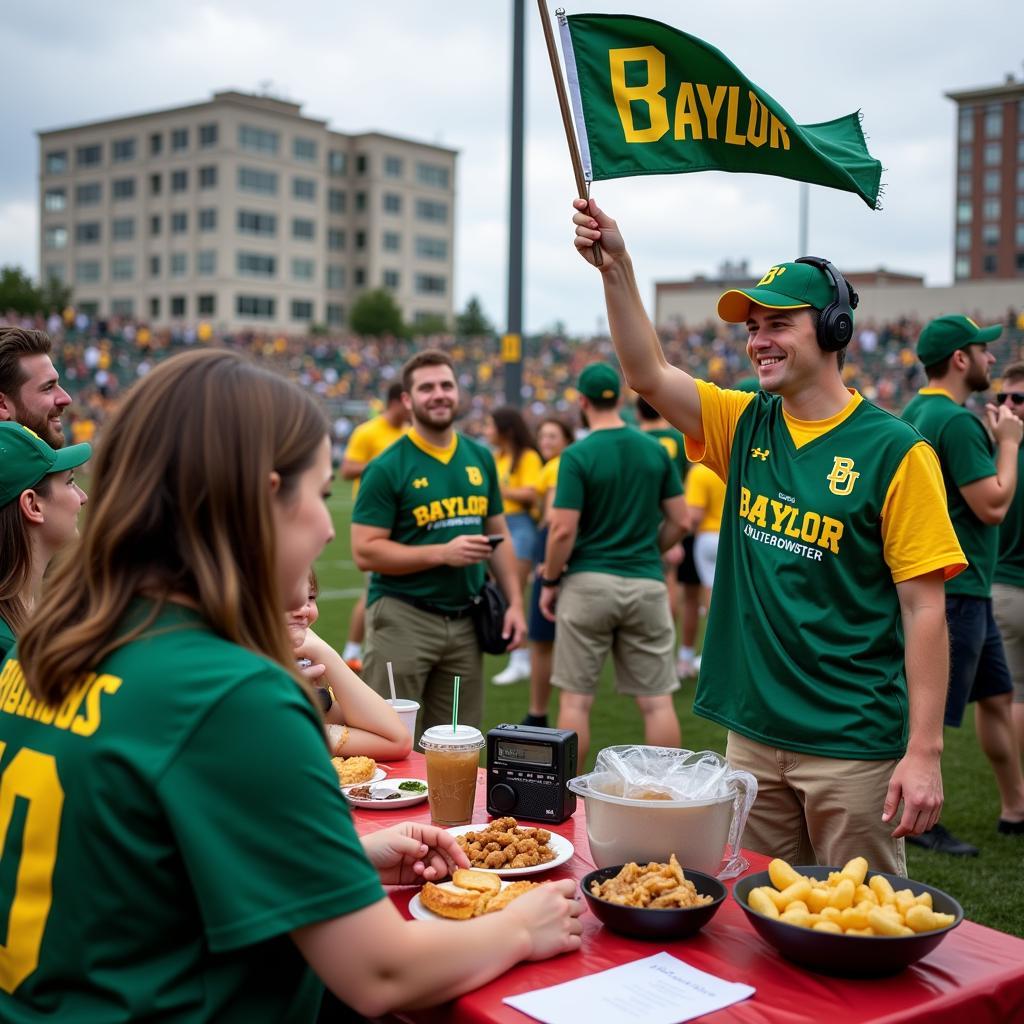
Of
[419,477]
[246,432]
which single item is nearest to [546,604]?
[419,477]

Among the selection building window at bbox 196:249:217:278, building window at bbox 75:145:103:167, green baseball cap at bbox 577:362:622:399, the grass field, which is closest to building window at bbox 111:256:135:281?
building window at bbox 75:145:103:167

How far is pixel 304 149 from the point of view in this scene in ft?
286

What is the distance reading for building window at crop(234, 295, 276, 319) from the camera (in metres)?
83.2

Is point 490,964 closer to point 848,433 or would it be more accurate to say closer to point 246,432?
point 246,432

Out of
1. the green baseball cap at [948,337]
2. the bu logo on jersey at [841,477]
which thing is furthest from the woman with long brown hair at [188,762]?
the green baseball cap at [948,337]

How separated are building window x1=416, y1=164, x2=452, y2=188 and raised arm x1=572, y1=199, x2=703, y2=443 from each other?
9566 centimetres

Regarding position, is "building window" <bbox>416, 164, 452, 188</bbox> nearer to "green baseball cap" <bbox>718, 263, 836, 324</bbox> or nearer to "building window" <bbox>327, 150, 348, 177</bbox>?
"building window" <bbox>327, 150, 348, 177</bbox>

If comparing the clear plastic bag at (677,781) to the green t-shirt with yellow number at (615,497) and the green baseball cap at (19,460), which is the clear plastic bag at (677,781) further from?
the green t-shirt with yellow number at (615,497)

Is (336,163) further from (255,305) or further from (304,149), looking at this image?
(255,305)

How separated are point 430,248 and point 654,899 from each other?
319 feet

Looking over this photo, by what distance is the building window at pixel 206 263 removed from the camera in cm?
8294

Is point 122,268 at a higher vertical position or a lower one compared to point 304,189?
lower

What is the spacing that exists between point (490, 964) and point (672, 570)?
865 cm

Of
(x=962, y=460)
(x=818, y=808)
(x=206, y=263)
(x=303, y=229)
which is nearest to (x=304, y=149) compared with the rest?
(x=303, y=229)
